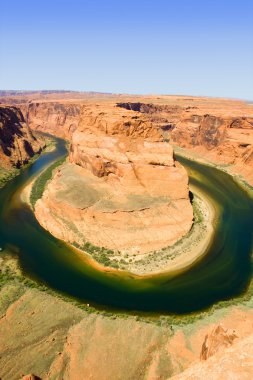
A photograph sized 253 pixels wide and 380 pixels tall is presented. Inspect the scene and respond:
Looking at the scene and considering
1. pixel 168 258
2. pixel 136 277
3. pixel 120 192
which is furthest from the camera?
pixel 120 192

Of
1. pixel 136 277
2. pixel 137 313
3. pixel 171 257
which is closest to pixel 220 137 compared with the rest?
pixel 171 257

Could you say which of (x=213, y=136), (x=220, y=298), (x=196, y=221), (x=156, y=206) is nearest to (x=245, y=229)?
(x=196, y=221)

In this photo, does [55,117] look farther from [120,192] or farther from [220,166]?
[120,192]

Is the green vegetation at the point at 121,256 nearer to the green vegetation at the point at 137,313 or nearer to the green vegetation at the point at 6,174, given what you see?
the green vegetation at the point at 137,313

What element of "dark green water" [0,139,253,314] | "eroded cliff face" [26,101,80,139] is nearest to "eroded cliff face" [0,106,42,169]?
"eroded cliff face" [26,101,80,139]

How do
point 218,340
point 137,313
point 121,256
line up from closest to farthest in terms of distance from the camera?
1. point 218,340
2. point 137,313
3. point 121,256

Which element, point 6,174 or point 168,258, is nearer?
point 168,258

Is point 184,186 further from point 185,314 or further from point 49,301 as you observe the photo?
point 49,301

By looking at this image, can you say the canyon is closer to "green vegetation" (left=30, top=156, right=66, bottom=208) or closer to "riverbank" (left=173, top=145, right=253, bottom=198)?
"riverbank" (left=173, top=145, right=253, bottom=198)
